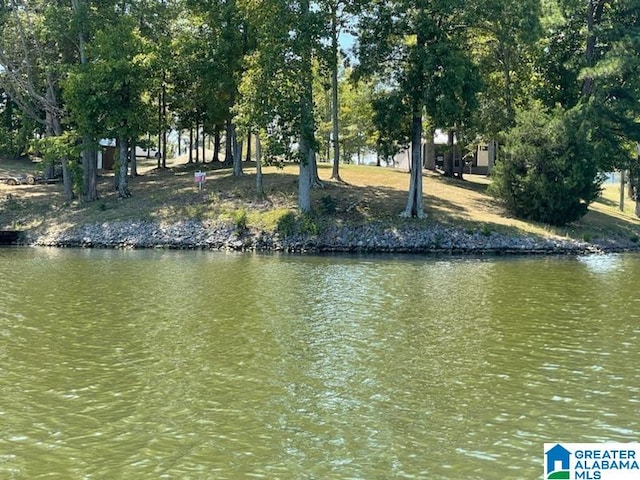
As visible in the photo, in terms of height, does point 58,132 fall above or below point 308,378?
above

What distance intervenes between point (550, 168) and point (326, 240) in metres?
12.9

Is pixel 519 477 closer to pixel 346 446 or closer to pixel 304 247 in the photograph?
pixel 346 446

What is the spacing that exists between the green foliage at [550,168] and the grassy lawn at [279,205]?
104cm

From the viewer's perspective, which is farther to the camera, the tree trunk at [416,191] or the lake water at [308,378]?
the tree trunk at [416,191]

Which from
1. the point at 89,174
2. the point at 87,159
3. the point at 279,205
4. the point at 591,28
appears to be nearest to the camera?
the point at 279,205

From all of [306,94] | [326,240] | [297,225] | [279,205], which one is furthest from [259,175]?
[326,240]

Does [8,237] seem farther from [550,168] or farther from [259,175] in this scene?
[550,168]

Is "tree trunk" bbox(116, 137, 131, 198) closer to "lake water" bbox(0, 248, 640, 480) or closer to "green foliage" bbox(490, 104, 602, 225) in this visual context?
"lake water" bbox(0, 248, 640, 480)

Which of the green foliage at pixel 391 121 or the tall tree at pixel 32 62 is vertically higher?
the tall tree at pixel 32 62

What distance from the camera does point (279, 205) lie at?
116 ft

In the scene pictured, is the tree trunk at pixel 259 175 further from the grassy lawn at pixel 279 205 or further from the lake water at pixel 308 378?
the lake water at pixel 308 378

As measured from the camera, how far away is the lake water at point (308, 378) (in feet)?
24.2

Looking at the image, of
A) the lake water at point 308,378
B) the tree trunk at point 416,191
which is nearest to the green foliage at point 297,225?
the tree trunk at point 416,191

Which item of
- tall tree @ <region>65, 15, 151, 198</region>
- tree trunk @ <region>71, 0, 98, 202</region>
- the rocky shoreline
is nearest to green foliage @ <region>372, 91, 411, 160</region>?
the rocky shoreline
